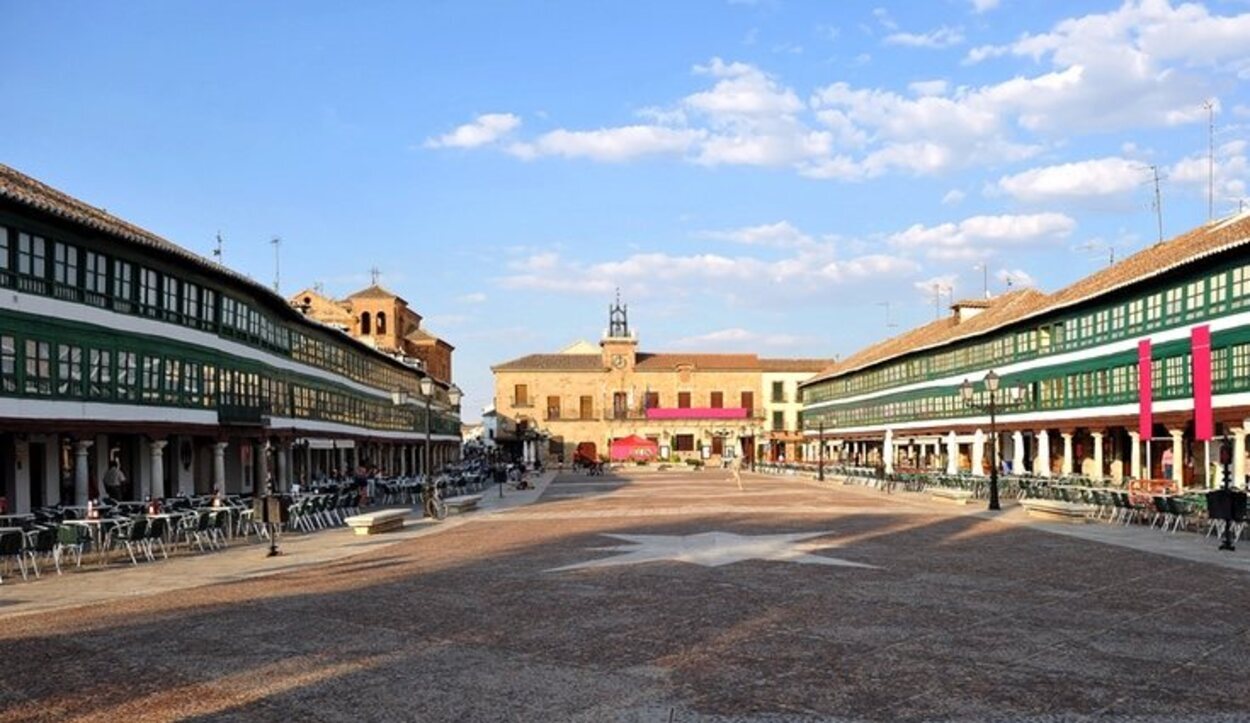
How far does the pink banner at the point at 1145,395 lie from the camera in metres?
39.2

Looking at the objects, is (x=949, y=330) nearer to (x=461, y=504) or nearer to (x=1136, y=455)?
(x=1136, y=455)

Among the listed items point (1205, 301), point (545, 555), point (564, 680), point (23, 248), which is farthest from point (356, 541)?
point (1205, 301)

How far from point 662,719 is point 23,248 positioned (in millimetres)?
22339

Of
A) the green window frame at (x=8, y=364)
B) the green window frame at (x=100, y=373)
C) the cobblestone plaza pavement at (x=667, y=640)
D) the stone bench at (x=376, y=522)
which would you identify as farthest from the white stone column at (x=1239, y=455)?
the green window frame at (x=8, y=364)

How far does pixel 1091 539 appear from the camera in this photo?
22.8 metres

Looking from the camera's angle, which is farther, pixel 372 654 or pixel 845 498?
pixel 845 498

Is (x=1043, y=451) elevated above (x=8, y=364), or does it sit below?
below

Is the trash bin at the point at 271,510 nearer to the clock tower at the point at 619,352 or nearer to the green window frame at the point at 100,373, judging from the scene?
the green window frame at the point at 100,373

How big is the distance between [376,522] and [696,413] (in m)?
79.2

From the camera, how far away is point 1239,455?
3391 centimetres

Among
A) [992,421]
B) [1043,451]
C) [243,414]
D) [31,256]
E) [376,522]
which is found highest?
[31,256]

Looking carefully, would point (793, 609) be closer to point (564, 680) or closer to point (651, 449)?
point (564, 680)

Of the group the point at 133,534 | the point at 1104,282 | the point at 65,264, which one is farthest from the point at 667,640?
the point at 1104,282

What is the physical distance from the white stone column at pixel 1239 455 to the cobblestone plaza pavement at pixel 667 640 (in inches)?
641
